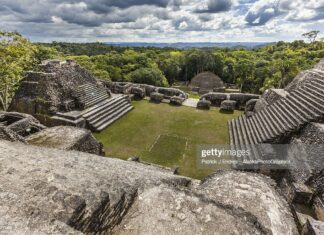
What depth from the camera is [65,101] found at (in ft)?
46.2

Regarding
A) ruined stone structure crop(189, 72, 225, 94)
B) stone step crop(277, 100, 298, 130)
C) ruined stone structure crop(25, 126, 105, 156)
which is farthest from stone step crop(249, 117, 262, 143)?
ruined stone structure crop(189, 72, 225, 94)

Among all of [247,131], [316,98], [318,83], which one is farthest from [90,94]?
[318,83]

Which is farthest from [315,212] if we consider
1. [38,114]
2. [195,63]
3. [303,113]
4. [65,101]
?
[195,63]

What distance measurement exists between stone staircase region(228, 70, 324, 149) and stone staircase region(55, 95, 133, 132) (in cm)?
769

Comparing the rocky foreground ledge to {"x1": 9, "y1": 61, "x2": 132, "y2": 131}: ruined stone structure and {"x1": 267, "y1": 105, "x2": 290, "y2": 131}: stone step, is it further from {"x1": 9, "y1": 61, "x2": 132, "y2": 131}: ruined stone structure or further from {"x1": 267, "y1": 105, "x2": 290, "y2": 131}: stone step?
{"x1": 9, "y1": 61, "x2": 132, "y2": 131}: ruined stone structure

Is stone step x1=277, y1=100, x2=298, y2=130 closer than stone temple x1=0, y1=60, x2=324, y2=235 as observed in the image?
No

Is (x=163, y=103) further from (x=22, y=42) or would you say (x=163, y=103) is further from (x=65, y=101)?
(x=22, y=42)

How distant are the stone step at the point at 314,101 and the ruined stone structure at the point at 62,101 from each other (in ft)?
37.3

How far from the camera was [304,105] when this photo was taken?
11109mm

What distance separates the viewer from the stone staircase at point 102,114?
42.7ft

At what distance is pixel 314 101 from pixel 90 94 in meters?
13.9

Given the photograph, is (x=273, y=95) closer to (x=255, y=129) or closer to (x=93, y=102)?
(x=255, y=129)

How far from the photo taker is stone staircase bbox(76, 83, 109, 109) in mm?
14636

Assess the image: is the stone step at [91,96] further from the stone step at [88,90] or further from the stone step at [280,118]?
the stone step at [280,118]
